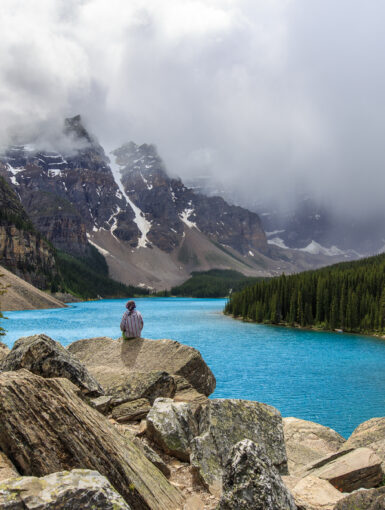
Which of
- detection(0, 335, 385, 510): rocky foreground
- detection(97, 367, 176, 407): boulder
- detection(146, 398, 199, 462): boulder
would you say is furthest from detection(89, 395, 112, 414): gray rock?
detection(146, 398, 199, 462): boulder

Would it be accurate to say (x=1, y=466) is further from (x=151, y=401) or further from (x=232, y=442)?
(x=151, y=401)

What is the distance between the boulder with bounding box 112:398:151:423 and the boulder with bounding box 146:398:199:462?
1.14 metres

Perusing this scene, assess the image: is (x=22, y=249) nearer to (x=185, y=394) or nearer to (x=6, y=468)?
(x=185, y=394)

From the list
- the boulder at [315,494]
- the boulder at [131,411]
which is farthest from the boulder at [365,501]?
the boulder at [131,411]

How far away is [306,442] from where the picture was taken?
14.2 metres

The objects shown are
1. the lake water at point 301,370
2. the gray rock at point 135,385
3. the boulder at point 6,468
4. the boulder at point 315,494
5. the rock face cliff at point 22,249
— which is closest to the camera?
the boulder at point 6,468

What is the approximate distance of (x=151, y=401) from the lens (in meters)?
11.4

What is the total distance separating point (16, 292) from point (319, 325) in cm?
9952

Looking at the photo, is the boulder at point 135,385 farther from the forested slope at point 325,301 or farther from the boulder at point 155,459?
the forested slope at point 325,301

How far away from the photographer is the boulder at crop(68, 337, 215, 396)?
14.9m

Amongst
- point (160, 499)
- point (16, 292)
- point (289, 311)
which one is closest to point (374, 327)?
point (289, 311)

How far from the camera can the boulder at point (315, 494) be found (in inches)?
222

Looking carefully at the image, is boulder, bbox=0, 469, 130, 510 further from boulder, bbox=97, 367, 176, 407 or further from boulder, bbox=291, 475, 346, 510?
boulder, bbox=97, 367, 176, 407

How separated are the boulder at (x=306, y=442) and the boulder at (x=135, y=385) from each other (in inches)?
185
